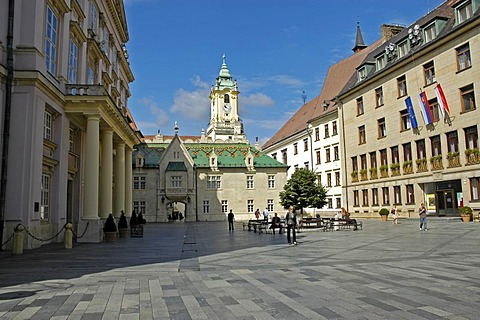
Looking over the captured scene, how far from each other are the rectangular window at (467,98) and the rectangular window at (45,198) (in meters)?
31.2

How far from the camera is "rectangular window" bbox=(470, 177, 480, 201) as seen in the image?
3156cm

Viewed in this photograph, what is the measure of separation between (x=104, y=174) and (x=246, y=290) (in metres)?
18.2

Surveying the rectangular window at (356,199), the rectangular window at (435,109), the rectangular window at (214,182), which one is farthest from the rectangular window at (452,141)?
the rectangular window at (214,182)

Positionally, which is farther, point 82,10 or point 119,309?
point 82,10

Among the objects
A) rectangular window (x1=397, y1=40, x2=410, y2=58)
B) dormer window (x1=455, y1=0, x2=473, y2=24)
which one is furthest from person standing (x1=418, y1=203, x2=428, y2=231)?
rectangular window (x1=397, y1=40, x2=410, y2=58)

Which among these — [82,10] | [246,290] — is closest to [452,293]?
[246,290]

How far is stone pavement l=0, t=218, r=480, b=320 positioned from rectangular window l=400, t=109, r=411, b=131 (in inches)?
1049

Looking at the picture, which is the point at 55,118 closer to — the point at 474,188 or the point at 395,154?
the point at 474,188

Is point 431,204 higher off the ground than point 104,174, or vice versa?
point 104,174

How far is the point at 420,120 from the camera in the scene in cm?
3800

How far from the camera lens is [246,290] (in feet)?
28.8

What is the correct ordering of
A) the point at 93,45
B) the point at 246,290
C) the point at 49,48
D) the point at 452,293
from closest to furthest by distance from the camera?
the point at 452,293, the point at 246,290, the point at 49,48, the point at 93,45

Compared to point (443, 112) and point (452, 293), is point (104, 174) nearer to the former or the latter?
point (452, 293)

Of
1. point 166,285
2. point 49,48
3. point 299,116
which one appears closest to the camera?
point 166,285
